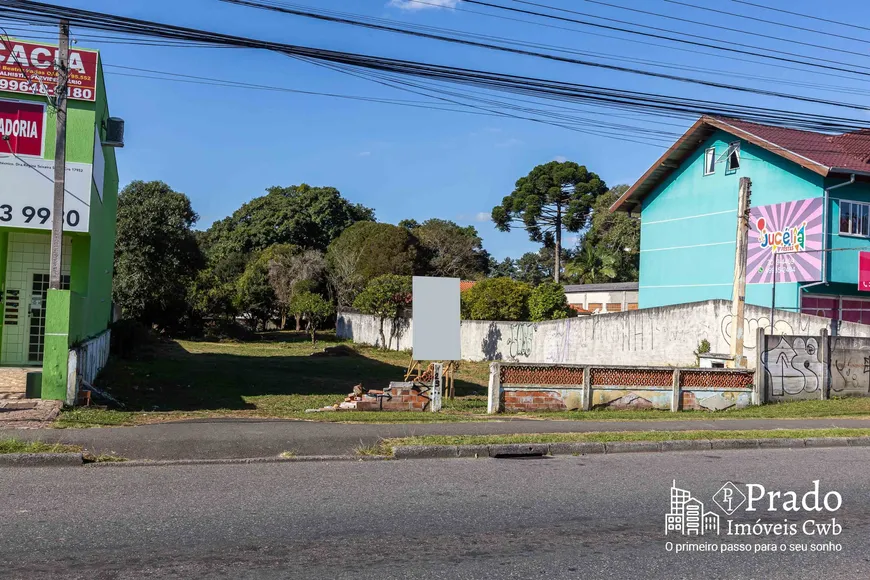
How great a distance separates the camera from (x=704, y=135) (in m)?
31.4

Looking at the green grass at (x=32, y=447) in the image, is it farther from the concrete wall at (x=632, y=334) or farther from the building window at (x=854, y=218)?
the building window at (x=854, y=218)

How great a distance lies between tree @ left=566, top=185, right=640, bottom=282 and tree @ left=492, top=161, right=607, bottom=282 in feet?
3.40

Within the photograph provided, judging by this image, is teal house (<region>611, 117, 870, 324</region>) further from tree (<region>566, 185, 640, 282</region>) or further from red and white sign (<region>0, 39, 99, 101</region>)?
red and white sign (<region>0, 39, 99, 101</region>)

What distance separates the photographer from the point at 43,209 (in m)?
15.3

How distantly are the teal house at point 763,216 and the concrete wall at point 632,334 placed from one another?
3.47 meters

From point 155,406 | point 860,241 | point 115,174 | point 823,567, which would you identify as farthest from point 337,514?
point 860,241

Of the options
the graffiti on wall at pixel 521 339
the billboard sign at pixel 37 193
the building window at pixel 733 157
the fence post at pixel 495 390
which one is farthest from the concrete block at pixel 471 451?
the building window at pixel 733 157

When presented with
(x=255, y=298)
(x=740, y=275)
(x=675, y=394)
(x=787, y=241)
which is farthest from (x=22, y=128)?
(x=255, y=298)

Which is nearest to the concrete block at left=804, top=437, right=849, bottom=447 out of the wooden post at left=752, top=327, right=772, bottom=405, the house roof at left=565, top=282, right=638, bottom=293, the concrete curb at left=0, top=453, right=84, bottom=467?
the wooden post at left=752, top=327, right=772, bottom=405

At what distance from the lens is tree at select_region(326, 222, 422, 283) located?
2138 inches

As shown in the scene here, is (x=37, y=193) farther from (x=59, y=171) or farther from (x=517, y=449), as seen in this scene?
(x=517, y=449)

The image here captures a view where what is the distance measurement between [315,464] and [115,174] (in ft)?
61.7
